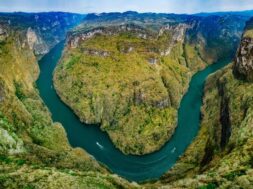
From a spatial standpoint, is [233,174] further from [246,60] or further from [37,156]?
[246,60]

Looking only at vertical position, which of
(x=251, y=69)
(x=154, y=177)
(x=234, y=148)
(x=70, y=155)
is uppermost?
(x=251, y=69)

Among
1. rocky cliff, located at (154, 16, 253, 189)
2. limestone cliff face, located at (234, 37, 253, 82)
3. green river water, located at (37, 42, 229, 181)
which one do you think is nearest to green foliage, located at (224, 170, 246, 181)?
rocky cliff, located at (154, 16, 253, 189)

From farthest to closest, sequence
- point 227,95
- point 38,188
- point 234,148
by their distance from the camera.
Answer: point 227,95, point 234,148, point 38,188

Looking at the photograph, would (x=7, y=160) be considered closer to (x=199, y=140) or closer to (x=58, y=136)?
(x=58, y=136)

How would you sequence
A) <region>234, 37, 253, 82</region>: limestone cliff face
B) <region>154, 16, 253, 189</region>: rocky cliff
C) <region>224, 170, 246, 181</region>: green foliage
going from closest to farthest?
<region>224, 170, 246, 181</region>: green foliage, <region>154, 16, 253, 189</region>: rocky cliff, <region>234, 37, 253, 82</region>: limestone cliff face

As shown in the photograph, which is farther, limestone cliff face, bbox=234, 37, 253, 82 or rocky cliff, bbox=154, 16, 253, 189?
limestone cliff face, bbox=234, 37, 253, 82

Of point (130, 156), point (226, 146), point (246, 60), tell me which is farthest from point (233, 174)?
point (246, 60)

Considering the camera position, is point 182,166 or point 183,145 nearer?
point 182,166

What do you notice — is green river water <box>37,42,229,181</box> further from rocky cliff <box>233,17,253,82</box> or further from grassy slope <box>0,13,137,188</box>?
rocky cliff <box>233,17,253,82</box>

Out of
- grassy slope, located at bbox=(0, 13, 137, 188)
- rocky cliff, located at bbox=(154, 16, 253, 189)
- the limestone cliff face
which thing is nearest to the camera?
grassy slope, located at bbox=(0, 13, 137, 188)

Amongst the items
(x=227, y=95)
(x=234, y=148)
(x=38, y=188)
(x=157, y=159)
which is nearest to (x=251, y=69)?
(x=227, y=95)

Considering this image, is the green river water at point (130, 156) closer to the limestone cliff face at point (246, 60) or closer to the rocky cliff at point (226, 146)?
the rocky cliff at point (226, 146)
